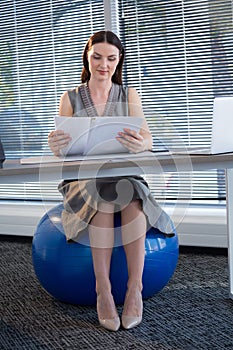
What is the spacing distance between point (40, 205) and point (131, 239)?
6.69ft

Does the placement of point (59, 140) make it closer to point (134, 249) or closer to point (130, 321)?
point (134, 249)

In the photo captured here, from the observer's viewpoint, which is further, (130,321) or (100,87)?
(100,87)

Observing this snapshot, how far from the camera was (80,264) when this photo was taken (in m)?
2.84

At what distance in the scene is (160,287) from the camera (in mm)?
3012

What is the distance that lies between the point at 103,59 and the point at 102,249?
0.87 meters

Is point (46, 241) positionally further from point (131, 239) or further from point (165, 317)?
point (165, 317)

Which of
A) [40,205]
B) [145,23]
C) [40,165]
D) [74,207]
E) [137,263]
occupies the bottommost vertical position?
[40,205]

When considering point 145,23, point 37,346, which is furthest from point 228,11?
point 37,346

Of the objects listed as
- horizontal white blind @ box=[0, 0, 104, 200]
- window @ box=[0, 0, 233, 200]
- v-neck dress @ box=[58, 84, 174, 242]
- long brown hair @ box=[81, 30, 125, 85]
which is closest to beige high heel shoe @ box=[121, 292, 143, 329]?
v-neck dress @ box=[58, 84, 174, 242]

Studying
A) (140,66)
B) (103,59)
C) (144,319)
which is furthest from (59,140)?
(140,66)

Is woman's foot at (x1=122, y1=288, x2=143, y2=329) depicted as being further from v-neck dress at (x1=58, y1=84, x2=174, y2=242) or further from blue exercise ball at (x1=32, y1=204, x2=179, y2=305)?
v-neck dress at (x1=58, y1=84, x2=174, y2=242)

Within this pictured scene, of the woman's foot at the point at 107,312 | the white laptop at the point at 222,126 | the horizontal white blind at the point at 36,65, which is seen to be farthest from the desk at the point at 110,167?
the horizontal white blind at the point at 36,65

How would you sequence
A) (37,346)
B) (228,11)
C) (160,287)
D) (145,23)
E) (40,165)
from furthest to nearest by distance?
(145,23)
(228,11)
(160,287)
(37,346)
(40,165)

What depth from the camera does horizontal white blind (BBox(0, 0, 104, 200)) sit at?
4645 mm
